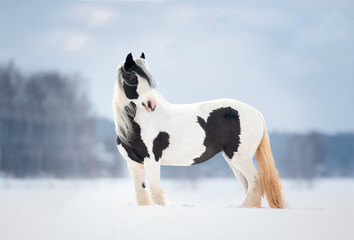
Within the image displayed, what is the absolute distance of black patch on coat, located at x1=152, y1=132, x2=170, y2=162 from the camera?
1.92 m

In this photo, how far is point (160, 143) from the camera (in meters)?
1.94

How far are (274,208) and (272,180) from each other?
0.50 ft

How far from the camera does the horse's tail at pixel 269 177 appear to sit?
2004 millimetres

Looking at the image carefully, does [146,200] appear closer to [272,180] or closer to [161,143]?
[161,143]

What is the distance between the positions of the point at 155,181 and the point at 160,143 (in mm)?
203

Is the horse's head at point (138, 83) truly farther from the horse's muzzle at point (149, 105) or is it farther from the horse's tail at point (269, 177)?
the horse's tail at point (269, 177)

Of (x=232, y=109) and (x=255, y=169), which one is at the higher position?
(x=232, y=109)

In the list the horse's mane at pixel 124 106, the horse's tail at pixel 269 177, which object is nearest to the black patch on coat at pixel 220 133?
the horse's tail at pixel 269 177

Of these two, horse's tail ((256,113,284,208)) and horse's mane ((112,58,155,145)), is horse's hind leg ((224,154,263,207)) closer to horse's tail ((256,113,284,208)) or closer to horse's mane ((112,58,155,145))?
horse's tail ((256,113,284,208))

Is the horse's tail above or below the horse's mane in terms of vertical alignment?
below

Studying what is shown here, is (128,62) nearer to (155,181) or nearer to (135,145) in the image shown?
(135,145)

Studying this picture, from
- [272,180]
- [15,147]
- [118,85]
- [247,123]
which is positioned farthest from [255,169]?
[15,147]

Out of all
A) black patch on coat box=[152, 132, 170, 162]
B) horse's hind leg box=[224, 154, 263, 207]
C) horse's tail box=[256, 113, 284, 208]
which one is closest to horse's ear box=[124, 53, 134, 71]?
black patch on coat box=[152, 132, 170, 162]

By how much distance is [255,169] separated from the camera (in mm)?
2041
